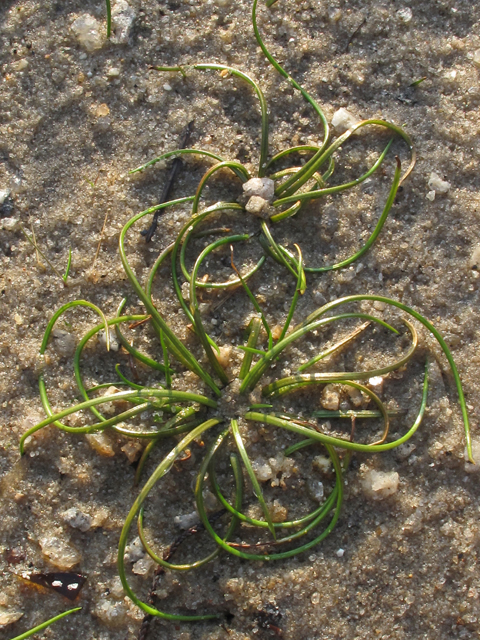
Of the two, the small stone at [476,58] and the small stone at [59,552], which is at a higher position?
the small stone at [476,58]

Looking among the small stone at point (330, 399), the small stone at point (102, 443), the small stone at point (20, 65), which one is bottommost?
the small stone at point (330, 399)

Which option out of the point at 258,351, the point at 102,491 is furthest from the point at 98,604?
the point at 258,351

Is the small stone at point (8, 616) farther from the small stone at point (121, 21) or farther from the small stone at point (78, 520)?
the small stone at point (121, 21)

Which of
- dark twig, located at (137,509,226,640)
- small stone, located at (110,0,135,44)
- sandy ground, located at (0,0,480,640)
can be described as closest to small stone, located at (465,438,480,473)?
sandy ground, located at (0,0,480,640)

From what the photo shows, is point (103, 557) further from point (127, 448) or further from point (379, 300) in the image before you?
point (379, 300)

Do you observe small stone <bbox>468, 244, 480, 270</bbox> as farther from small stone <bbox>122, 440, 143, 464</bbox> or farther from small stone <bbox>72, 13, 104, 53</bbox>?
small stone <bbox>72, 13, 104, 53</bbox>

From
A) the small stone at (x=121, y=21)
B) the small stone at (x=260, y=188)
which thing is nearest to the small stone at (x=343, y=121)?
the small stone at (x=260, y=188)

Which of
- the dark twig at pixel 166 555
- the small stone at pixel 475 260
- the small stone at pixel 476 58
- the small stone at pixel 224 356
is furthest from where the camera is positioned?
the small stone at pixel 476 58

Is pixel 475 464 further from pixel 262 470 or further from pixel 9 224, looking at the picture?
pixel 9 224
